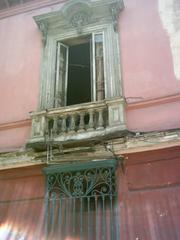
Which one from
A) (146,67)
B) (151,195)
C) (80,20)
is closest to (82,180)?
(151,195)

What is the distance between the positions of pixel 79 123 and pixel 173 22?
8.58 feet

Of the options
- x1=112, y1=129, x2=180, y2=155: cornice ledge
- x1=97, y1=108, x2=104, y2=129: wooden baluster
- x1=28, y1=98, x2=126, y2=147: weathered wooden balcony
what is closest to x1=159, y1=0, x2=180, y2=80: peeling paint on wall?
x1=112, y1=129, x2=180, y2=155: cornice ledge

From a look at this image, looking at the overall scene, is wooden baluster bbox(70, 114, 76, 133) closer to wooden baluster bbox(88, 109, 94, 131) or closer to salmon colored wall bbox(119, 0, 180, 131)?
wooden baluster bbox(88, 109, 94, 131)

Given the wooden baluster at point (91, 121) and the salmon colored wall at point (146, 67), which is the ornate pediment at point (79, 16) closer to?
the salmon colored wall at point (146, 67)

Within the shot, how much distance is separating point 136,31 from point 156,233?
3844 millimetres

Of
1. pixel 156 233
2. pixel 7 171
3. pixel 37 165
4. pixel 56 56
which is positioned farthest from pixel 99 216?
pixel 56 56

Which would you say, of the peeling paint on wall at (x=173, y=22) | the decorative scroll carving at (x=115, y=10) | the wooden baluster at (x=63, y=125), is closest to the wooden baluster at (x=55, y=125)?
the wooden baluster at (x=63, y=125)

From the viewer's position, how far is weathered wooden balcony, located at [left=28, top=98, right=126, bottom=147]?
18.9ft

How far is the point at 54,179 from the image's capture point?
574 cm

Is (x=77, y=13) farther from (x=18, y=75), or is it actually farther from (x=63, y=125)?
(x=63, y=125)

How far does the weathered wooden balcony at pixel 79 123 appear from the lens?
577cm

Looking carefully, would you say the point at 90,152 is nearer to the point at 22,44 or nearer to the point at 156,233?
the point at 156,233

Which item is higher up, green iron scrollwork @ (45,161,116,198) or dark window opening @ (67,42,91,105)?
dark window opening @ (67,42,91,105)

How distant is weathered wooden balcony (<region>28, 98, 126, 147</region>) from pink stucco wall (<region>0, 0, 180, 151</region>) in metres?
0.26
